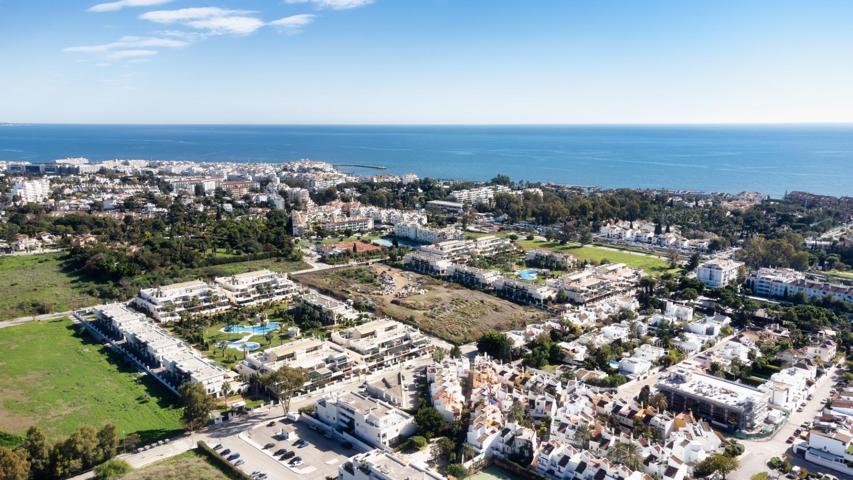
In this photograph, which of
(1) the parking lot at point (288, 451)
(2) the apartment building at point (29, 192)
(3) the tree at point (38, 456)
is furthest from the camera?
(2) the apartment building at point (29, 192)

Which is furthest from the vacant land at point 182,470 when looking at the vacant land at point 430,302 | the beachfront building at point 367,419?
the vacant land at point 430,302

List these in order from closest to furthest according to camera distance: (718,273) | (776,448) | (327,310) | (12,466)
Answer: (12,466)
(776,448)
(327,310)
(718,273)

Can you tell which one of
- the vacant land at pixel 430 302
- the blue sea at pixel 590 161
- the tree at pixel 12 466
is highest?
the blue sea at pixel 590 161

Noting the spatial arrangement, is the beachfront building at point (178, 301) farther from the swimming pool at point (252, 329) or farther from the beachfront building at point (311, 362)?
the beachfront building at point (311, 362)

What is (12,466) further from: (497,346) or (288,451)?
(497,346)

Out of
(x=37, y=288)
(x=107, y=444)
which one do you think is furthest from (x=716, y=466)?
(x=37, y=288)

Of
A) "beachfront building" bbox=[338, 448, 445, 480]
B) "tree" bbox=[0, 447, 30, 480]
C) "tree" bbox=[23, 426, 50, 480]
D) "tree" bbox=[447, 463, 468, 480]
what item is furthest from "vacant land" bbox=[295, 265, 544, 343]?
"tree" bbox=[0, 447, 30, 480]
